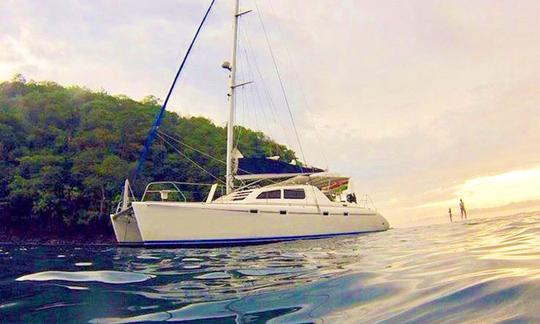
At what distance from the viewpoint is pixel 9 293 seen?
380 centimetres

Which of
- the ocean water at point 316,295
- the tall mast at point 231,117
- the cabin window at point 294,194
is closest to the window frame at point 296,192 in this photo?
the cabin window at point 294,194

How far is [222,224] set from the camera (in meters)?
12.5

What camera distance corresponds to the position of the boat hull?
12.2 m

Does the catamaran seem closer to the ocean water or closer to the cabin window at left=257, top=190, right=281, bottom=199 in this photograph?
the cabin window at left=257, top=190, right=281, bottom=199

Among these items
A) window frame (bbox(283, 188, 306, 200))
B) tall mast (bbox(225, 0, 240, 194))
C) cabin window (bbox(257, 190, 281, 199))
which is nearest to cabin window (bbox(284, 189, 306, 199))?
window frame (bbox(283, 188, 306, 200))

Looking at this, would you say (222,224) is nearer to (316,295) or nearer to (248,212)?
(248,212)

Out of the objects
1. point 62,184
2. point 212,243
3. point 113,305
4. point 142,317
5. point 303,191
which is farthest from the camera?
point 62,184

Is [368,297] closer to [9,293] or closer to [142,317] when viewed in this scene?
[142,317]

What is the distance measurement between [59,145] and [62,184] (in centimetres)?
460

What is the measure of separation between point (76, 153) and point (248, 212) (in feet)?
78.8

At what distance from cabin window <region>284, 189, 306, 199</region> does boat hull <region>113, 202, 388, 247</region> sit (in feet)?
1.58

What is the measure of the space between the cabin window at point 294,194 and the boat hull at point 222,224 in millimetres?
482

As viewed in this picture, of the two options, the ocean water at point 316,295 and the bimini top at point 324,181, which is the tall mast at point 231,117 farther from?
the ocean water at point 316,295

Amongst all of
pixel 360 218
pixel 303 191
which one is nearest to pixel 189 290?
pixel 303 191
